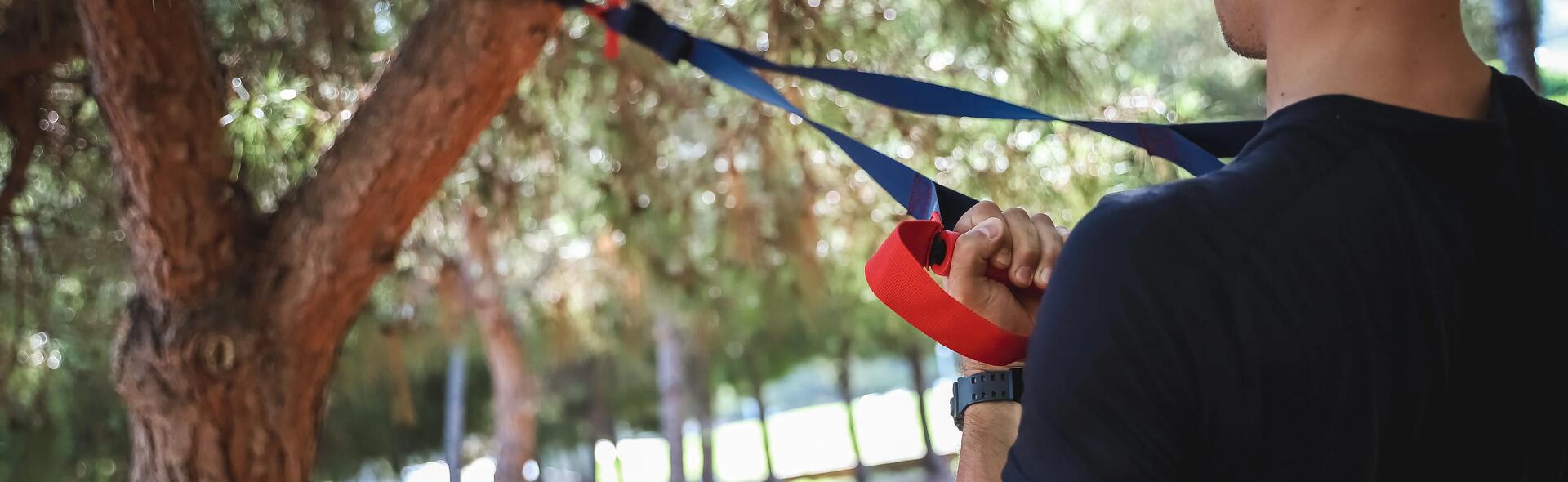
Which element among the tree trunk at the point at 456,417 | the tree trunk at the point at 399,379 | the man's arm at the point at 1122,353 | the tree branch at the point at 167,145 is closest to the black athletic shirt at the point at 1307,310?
the man's arm at the point at 1122,353

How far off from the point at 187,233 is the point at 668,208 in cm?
228

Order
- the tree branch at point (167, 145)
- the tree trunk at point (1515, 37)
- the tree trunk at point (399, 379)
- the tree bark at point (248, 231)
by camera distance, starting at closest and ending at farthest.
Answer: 1. the tree branch at point (167, 145)
2. the tree bark at point (248, 231)
3. the tree trunk at point (1515, 37)
4. the tree trunk at point (399, 379)

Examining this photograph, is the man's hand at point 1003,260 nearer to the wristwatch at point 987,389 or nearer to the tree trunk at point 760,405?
the wristwatch at point 987,389

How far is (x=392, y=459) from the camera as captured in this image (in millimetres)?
10586

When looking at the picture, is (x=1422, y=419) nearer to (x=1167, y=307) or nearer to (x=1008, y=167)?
(x=1167, y=307)

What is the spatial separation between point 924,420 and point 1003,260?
12.6 m

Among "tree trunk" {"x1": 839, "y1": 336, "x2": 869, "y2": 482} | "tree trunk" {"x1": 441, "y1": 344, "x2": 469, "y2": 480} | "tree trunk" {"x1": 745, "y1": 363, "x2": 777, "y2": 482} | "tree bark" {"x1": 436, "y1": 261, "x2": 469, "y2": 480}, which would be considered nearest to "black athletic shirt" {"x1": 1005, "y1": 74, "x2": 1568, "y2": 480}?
"tree bark" {"x1": 436, "y1": 261, "x2": 469, "y2": 480}

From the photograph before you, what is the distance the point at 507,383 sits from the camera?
7039 mm

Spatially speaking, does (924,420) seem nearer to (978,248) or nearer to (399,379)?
(399,379)

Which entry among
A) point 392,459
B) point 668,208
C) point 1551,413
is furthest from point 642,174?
point 392,459

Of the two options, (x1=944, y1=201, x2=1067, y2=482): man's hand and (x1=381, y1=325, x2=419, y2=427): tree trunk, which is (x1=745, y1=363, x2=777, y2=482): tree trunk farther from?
(x1=944, y1=201, x2=1067, y2=482): man's hand

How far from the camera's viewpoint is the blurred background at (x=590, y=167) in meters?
2.92

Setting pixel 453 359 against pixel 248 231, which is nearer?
pixel 248 231

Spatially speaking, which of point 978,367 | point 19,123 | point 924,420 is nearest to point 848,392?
point 924,420
